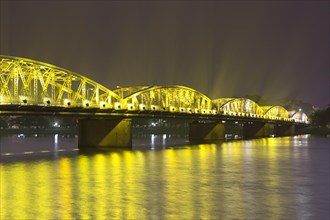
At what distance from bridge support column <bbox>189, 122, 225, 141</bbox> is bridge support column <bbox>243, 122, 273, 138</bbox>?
121 ft

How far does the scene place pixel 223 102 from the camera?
171875mm

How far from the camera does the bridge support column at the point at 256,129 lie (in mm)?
180625

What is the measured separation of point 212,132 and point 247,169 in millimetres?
89430

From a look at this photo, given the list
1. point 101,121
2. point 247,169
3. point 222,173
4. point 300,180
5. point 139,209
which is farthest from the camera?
point 101,121

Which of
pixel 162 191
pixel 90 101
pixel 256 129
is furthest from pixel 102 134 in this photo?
pixel 256 129

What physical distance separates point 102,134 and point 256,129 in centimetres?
10294

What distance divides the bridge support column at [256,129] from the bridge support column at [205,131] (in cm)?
3692

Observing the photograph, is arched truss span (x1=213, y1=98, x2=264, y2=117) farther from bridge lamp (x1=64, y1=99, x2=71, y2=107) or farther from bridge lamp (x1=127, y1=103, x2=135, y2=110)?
bridge lamp (x1=64, y1=99, x2=71, y2=107)

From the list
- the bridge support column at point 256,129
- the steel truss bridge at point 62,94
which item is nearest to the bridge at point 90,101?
the steel truss bridge at point 62,94

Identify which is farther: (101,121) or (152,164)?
(101,121)

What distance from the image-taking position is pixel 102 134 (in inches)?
3595

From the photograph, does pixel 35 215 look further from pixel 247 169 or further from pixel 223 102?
pixel 223 102

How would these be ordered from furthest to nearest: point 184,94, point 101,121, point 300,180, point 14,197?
→ point 184,94 < point 101,121 < point 300,180 < point 14,197

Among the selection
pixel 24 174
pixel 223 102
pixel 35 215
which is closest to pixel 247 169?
pixel 24 174
